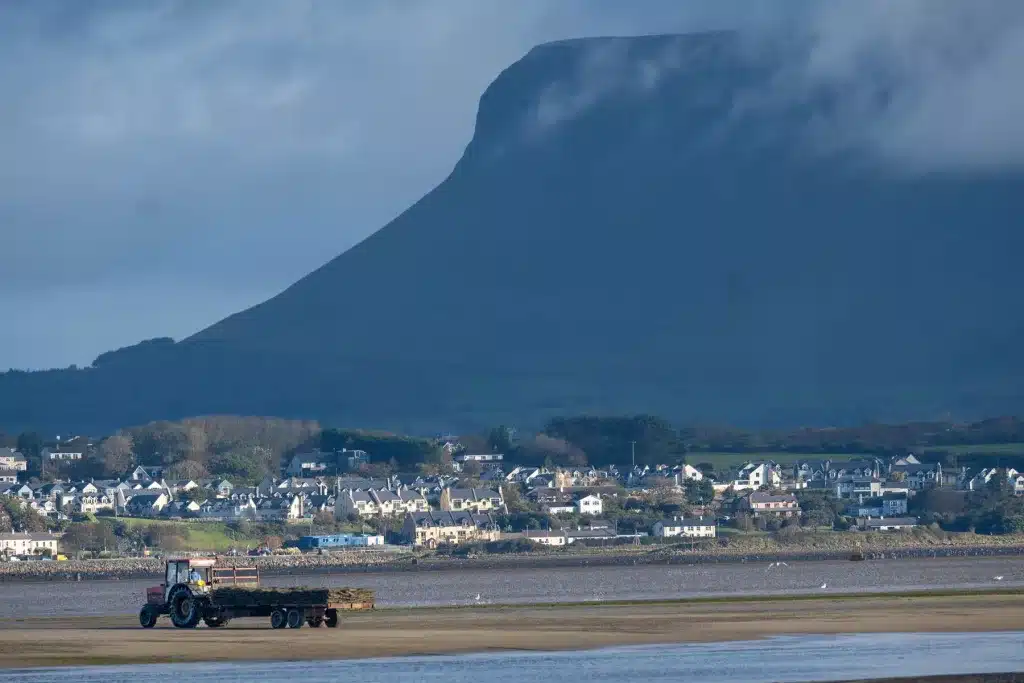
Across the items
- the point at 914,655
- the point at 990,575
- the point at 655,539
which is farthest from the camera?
the point at 655,539

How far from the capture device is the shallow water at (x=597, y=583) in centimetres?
7250

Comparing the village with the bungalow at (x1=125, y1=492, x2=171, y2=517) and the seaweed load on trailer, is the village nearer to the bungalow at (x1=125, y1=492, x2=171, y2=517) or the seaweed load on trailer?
the bungalow at (x1=125, y1=492, x2=171, y2=517)

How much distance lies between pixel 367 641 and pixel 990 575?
47080mm

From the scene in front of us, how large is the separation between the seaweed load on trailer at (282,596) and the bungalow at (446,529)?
100 m

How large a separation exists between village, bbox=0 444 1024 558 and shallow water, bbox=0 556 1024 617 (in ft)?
127

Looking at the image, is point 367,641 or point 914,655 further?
point 367,641

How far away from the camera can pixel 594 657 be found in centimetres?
4078

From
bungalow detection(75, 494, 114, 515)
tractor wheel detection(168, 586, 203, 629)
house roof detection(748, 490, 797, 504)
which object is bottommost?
tractor wheel detection(168, 586, 203, 629)

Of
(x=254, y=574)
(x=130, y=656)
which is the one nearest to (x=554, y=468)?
(x=254, y=574)

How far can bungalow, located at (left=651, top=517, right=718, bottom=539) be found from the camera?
151500 mm

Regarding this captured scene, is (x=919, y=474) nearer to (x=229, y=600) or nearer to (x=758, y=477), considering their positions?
(x=758, y=477)

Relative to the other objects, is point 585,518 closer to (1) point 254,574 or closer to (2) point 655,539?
(2) point 655,539

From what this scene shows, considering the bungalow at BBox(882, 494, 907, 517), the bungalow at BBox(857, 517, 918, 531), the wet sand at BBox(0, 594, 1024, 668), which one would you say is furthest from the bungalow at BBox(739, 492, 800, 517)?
the wet sand at BBox(0, 594, 1024, 668)

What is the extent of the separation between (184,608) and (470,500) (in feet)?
395
